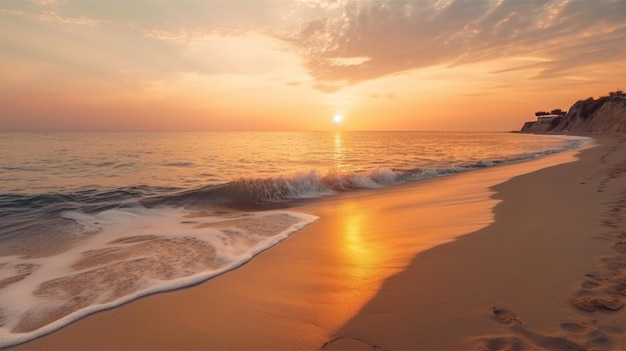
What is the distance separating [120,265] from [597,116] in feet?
267

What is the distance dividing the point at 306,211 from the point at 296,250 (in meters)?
3.67

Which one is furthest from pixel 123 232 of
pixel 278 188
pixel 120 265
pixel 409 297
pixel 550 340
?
pixel 550 340

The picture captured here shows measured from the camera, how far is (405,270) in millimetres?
4027

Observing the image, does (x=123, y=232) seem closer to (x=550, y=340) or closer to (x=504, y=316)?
(x=504, y=316)

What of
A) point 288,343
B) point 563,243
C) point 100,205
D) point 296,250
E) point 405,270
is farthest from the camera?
point 100,205

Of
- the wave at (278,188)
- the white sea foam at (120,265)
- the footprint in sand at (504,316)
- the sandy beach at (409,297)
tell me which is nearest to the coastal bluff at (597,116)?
the wave at (278,188)

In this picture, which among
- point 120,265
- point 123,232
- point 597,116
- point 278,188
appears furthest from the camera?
point 597,116

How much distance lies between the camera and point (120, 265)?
15.8ft

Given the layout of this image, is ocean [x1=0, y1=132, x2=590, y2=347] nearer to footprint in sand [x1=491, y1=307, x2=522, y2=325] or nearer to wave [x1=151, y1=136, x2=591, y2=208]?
wave [x1=151, y1=136, x2=591, y2=208]

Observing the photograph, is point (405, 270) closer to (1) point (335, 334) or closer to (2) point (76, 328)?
(1) point (335, 334)

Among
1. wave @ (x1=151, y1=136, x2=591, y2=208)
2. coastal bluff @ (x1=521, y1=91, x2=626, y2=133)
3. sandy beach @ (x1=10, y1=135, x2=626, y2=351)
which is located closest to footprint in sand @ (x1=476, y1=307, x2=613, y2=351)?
sandy beach @ (x1=10, y1=135, x2=626, y2=351)

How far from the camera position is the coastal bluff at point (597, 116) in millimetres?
54659

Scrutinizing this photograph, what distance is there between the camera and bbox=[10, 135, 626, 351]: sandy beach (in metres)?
2.63

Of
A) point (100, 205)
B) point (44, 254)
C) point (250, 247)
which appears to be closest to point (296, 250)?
point (250, 247)
